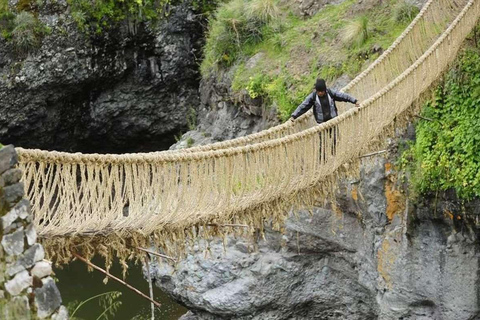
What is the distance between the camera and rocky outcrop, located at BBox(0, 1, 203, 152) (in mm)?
11648

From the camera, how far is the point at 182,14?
39.9 ft

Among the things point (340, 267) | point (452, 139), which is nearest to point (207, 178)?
point (452, 139)

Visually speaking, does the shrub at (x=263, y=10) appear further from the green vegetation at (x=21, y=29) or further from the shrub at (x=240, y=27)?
the green vegetation at (x=21, y=29)

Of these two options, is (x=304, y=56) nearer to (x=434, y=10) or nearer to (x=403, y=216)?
(x=434, y=10)

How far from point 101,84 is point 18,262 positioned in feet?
30.5

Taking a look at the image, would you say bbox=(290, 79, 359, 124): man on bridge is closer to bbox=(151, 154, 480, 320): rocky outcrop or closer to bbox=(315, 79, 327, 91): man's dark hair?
bbox=(315, 79, 327, 91): man's dark hair

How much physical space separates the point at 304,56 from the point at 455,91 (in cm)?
282

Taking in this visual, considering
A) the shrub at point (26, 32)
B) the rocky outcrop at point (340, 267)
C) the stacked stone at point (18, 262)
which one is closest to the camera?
the stacked stone at point (18, 262)

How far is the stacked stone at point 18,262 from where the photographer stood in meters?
3.29

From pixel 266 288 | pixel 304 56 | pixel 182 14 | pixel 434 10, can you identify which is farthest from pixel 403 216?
pixel 182 14

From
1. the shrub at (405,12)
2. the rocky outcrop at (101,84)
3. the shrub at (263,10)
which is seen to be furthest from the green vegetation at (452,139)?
the rocky outcrop at (101,84)

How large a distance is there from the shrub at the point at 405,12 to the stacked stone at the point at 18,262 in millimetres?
6786

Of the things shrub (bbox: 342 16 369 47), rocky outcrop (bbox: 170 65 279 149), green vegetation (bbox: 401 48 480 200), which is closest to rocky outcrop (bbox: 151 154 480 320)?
green vegetation (bbox: 401 48 480 200)

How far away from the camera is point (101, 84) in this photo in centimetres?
1231
